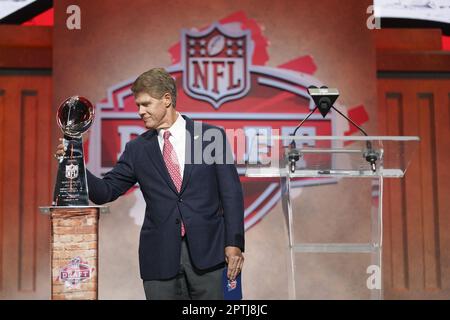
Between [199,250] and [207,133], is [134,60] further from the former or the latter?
[199,250]

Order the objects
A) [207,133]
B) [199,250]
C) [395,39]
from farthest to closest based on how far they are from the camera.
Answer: [395,39] → [207,133] → [199,250]

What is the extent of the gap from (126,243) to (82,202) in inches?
66.7

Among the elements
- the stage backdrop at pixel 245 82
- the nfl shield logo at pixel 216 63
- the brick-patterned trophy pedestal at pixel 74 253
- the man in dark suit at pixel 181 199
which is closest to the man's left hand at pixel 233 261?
the man in dark suit at pixel 181 199

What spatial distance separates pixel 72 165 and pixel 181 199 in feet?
1.46

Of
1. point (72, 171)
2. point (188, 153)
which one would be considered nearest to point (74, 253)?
point (72, 171)

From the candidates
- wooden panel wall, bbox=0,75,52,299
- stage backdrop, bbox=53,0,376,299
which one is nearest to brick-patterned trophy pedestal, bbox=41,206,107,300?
stage backdrop, bbox=53,0,376,299

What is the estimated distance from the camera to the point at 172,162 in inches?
94.7

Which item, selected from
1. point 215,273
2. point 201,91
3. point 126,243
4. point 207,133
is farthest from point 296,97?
point 215,273

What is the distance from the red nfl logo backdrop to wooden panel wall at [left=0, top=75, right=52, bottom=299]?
1.44 ft

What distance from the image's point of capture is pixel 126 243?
404 cm

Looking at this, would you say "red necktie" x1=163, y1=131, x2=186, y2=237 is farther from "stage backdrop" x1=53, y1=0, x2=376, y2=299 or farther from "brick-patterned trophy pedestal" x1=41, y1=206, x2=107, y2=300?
"stage backdrop" x1=53, y1=0, x2=376, y2=299

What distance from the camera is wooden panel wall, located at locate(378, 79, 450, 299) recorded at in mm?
4316

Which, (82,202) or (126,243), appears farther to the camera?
(126,243)

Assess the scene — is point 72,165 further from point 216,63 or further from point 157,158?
point 216,63
